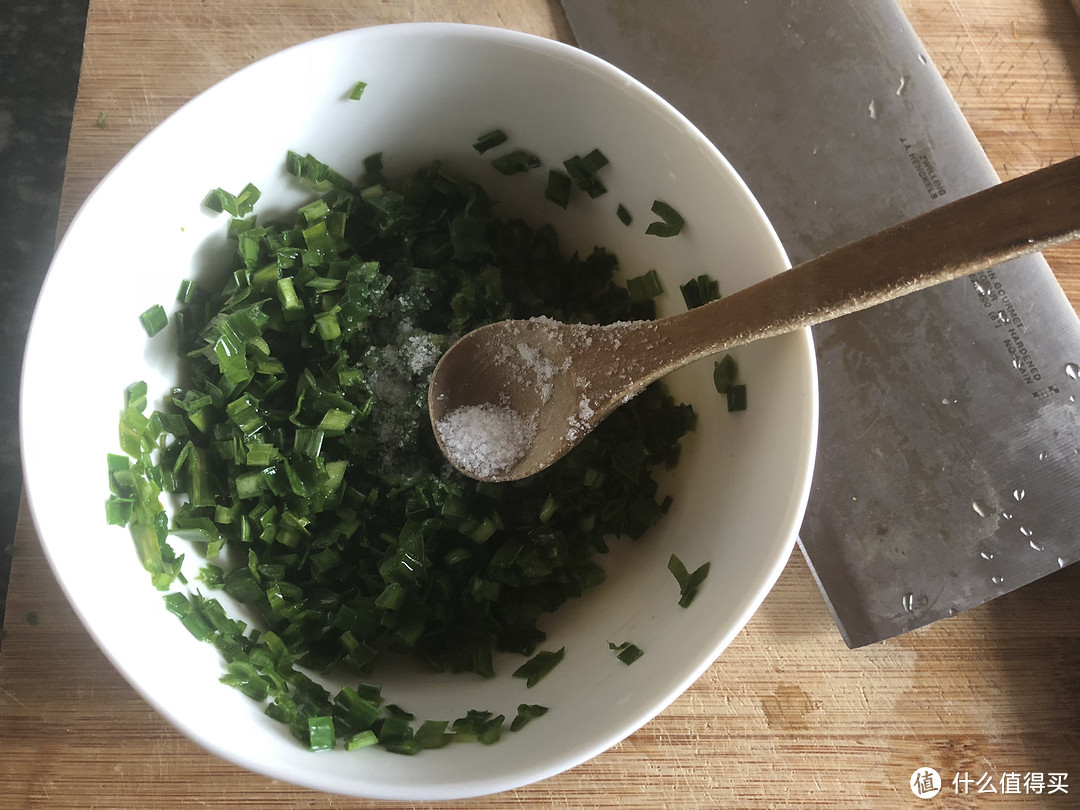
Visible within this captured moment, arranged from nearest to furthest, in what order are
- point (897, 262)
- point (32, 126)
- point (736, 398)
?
point (897, 262), point (736, 398), point (32, 126)

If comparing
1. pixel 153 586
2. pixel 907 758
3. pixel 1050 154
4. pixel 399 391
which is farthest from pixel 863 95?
pixel 153 586

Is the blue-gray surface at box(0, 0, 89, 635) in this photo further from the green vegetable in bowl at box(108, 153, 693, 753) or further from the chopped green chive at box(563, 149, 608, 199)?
the chopped green chive at box(563, 149, 608, 199)

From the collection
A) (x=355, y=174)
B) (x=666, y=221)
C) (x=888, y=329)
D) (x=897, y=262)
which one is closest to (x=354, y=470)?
(x=355, y=174)

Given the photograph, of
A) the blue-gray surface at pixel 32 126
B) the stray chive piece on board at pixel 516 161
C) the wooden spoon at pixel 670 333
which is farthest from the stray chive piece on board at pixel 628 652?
the blue-gray surface at pixel 32 126

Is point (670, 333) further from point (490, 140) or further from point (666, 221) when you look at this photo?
point (490, 140)

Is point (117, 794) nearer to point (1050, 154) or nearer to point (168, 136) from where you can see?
point (168, 136)

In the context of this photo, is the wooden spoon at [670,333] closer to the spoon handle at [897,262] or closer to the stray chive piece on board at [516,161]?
the spoon handle at [897,262]
